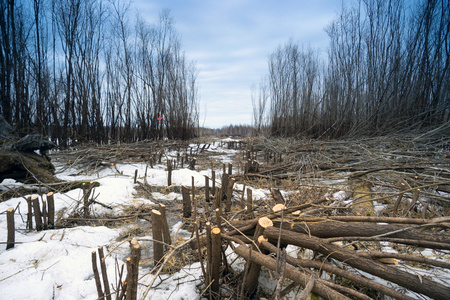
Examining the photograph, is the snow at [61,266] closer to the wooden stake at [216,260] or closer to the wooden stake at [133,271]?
the wooden stake at [216,260]

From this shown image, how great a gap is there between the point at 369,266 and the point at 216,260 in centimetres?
97

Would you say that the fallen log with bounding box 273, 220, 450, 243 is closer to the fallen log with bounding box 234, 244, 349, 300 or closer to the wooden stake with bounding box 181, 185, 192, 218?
the fallen log with bounding box 234, 244, 349, 300

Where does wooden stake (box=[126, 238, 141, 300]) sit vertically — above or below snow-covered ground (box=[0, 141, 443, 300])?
above

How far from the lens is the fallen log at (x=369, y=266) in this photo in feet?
3.43

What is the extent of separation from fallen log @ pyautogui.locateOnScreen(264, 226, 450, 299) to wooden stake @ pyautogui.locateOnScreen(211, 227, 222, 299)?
0.37 meters

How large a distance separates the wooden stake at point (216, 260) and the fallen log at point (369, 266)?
1.22 feet

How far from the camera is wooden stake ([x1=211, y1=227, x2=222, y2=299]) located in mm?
1411

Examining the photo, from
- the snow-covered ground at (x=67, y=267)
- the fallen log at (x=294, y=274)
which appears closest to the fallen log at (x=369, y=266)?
the fallen log at (x=294, y=274)

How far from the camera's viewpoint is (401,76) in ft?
23.5

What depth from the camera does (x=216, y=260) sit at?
4.81ft

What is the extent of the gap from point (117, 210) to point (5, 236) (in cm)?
125

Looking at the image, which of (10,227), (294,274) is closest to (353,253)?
(294,274)

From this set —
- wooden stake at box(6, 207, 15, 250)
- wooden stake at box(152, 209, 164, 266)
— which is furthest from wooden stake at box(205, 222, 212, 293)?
A: wooden stake at box(6, 207, 15, 250)

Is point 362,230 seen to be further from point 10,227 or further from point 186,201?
point 10,227
